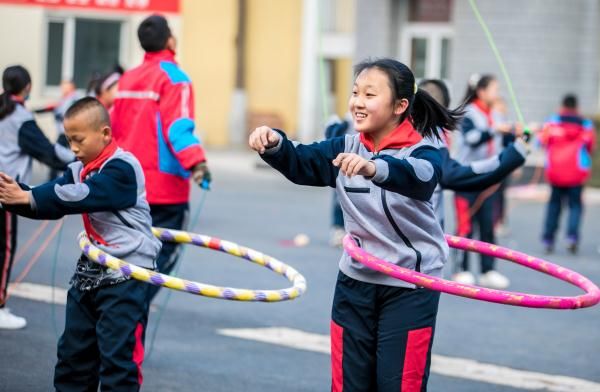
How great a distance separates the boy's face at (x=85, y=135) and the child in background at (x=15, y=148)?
7.54ft

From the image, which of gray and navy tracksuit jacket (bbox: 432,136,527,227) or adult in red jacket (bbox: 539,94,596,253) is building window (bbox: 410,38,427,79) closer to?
adult in red jacket (bbox: 539,94,596,253)

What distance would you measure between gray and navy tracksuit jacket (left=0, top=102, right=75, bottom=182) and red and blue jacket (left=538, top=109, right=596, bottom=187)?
8.14 metres

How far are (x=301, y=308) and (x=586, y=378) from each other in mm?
2832

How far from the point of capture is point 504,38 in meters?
24.2

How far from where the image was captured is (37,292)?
32.8ft

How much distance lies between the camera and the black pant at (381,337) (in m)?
5.31

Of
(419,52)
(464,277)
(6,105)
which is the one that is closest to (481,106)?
(464,277)

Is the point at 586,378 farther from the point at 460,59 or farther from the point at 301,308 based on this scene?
the point at 460,59

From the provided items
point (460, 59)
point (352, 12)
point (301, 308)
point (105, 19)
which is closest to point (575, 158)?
point (301, 308)

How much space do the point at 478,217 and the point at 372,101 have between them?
7283 mm

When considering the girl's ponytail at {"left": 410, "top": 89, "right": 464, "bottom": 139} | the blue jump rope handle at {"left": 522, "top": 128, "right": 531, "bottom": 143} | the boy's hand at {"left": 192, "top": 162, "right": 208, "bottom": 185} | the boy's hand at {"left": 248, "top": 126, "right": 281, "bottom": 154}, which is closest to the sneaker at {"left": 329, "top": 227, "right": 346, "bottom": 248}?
the boy's hand at {"left": 192, "top": 162, "right": 208, "bottom": 185}

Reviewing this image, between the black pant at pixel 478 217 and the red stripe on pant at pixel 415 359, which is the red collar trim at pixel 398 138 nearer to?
the red stripe on pant at pixel 415 359

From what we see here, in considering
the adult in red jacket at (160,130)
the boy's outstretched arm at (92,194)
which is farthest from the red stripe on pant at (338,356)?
the adult in red jacket at (160,130)

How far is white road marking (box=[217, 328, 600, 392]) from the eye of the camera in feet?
25.8
